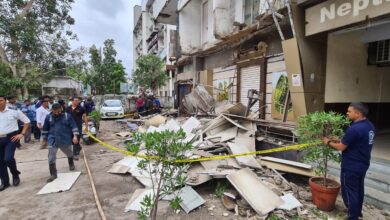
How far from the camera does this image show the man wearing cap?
588 centimetres

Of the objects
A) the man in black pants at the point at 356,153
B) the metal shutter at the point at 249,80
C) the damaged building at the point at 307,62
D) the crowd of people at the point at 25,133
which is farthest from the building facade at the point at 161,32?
the man in black pants at the point at 356,153

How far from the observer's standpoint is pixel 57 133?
19.9 ft

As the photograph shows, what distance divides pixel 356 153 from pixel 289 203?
4.48 feet

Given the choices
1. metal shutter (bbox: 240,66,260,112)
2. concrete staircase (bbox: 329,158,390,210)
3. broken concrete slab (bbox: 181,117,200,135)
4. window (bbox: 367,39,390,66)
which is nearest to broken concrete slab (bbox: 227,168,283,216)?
concrete staircase (bbox: 329,158,390,210)

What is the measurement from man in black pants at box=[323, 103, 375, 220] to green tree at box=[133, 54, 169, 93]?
22.8m

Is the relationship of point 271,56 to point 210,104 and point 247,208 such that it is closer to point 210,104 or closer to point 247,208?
point 210,104

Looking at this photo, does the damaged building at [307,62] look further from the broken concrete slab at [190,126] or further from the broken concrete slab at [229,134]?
the broken concrete slab at [190,126]

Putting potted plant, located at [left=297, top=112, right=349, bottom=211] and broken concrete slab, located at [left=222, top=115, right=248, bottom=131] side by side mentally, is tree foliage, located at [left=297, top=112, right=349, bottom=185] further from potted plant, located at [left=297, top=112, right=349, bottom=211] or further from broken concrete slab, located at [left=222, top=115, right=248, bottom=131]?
broken concrete slab, located at [left=222, top=115, right=248, bottom=131]

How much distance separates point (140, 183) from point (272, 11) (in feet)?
18.7

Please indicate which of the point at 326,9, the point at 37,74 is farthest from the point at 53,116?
the point at 37,74

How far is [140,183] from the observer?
5.63 meters

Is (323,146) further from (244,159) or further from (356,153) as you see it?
(244,159)

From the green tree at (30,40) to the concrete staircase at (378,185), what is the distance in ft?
65.2

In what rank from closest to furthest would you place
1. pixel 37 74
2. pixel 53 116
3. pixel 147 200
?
pixel 147 200 → pixel 53 116 → pixel 37 74
